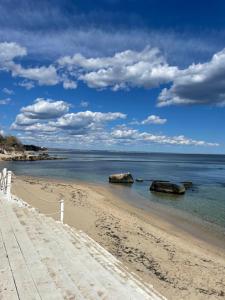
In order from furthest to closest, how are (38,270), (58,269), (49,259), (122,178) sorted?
1. (122,178)
2. (49,259)
3. (58,269)
4. (38,270)

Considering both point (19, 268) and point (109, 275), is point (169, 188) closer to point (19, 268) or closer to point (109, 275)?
point (109, 275)

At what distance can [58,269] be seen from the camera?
7.21 metres

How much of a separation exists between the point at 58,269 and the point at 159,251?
23.5ft

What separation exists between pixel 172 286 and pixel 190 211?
16.8 metres

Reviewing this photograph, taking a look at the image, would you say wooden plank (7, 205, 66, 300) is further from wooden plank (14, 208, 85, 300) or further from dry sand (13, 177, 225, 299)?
dry sand (13, 177, 225, 299)

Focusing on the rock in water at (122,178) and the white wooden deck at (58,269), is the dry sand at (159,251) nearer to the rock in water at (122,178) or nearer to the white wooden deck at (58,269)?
the white wooden deck at (58,269)

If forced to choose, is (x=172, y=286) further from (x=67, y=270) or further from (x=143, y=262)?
(x=67, y=270)

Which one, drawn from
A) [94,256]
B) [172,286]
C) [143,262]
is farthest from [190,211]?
[94,256]

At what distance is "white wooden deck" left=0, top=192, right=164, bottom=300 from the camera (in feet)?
20.1

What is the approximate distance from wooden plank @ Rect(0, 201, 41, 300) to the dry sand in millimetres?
3991

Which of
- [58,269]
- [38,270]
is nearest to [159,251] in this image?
[58,269]

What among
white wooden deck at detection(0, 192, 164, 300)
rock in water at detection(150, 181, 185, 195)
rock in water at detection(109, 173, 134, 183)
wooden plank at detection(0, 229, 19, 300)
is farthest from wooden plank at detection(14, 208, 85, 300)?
rock in water at detection(109, 173, 134, 183)

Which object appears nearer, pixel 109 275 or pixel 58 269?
pixel 109 275

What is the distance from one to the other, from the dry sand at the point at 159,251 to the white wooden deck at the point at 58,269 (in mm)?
2578
